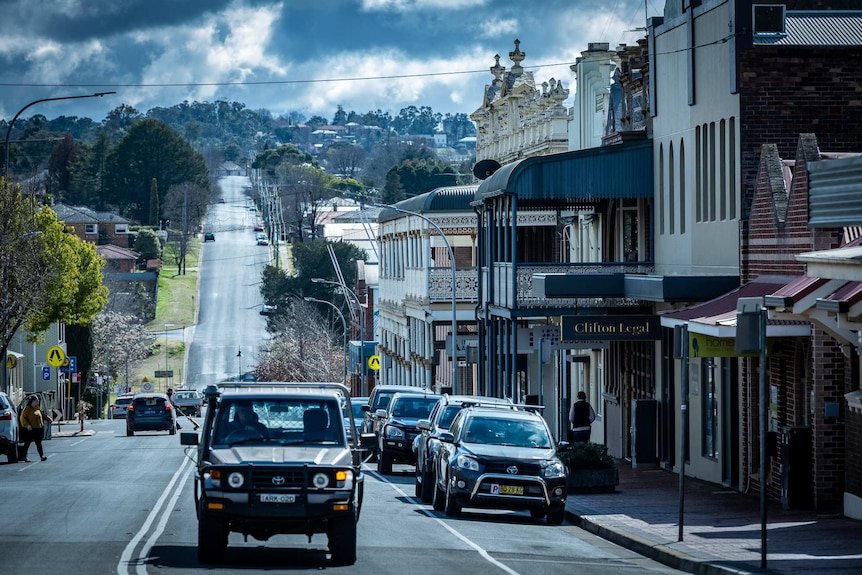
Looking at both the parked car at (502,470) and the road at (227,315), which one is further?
the road at (227,315)

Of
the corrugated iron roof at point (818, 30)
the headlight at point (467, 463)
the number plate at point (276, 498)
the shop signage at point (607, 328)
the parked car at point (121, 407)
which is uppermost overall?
the corrugated iron roof at point (818, 30)

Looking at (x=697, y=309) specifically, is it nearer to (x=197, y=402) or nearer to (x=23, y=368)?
(x=197, y=402)

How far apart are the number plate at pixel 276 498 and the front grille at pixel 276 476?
0.20 ft

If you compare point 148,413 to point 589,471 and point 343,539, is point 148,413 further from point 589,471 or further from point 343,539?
point 343,539

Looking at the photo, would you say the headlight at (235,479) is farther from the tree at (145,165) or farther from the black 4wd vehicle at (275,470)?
the tree at (145,165)

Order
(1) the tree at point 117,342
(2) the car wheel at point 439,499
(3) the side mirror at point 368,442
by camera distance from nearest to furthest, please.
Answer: (3) the side mirror at point 368,442 < (2) the car wheel at point 439,499 < (1) the tree at point 117,342

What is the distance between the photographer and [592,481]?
25.5m

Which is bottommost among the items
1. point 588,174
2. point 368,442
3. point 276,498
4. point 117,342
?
point 117,342

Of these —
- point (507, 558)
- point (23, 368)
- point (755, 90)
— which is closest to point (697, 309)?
point (755, 90)

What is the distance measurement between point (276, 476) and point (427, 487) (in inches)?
371

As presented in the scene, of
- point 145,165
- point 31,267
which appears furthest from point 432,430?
point 145,165

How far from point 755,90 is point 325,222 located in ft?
447

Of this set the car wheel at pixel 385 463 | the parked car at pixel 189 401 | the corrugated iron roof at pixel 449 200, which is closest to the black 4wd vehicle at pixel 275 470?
the car wheel at pixel 385 463

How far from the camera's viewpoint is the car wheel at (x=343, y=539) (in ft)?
51.2
